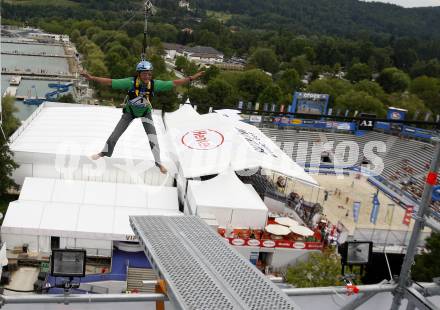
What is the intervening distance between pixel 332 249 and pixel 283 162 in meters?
3.77

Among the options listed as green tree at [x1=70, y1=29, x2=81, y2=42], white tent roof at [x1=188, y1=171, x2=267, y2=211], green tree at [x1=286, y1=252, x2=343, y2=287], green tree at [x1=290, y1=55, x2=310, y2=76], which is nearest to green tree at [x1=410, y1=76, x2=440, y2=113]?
green tree at [x1=290, y1=55, x2=310, y2=76]

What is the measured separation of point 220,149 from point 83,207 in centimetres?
471

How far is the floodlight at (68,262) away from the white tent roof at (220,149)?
10192 millimetres

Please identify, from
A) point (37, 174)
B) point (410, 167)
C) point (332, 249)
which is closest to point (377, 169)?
point (410, 167)

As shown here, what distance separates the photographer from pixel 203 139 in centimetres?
1511

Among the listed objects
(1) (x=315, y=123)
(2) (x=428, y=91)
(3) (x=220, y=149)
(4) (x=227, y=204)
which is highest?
(3) (x=220, y=149)

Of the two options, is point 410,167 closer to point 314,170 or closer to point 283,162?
point 314,170

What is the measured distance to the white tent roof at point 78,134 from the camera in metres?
14.6

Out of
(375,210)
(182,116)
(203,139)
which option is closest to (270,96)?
(182,116)

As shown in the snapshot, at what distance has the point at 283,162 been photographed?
14539mm

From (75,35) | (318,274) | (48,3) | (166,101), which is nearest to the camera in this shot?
(318,274)

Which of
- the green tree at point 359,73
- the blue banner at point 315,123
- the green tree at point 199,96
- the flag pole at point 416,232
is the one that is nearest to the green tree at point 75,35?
the green tree at point 199,96

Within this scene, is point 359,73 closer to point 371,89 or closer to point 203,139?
point 371,89

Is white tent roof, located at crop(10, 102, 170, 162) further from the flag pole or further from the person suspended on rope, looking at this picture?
the flag pole
